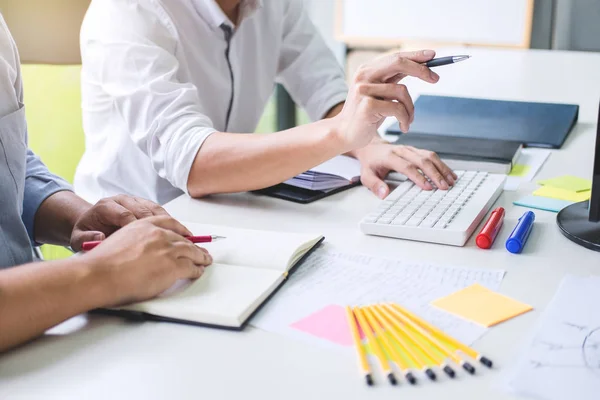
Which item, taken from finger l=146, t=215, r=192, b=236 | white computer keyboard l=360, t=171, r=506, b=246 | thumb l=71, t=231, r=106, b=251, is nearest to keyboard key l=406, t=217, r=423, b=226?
white computer keyboard l=360, t=171, r=506, b=246

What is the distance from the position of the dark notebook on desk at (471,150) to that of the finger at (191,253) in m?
0.64

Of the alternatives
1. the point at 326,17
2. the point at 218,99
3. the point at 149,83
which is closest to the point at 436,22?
the point at 326,17

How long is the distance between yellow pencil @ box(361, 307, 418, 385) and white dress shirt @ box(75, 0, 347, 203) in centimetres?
57

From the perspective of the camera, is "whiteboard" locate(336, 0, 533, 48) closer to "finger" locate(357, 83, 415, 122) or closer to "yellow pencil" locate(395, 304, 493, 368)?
"finger" locate(357, 83, 415, 122)

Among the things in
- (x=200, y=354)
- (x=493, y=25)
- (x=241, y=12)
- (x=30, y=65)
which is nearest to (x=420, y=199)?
(x=200, y=354)

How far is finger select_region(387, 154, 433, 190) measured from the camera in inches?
46.8

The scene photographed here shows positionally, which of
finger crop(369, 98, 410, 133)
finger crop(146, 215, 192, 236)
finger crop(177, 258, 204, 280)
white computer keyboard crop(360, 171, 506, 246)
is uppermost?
finger crop(369, 98, 410, 133)

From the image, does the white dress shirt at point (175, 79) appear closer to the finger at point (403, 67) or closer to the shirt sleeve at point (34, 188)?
the shirt sleeve at point (34, 188)

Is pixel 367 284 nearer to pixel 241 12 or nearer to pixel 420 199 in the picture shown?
pixel 420 199

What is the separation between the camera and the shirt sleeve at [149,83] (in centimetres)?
124

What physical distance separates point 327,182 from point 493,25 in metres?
2.05

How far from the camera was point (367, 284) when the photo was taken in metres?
0.84

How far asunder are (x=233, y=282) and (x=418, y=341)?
23 cm

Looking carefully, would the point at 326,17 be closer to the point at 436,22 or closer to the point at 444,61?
the point at 436,22
